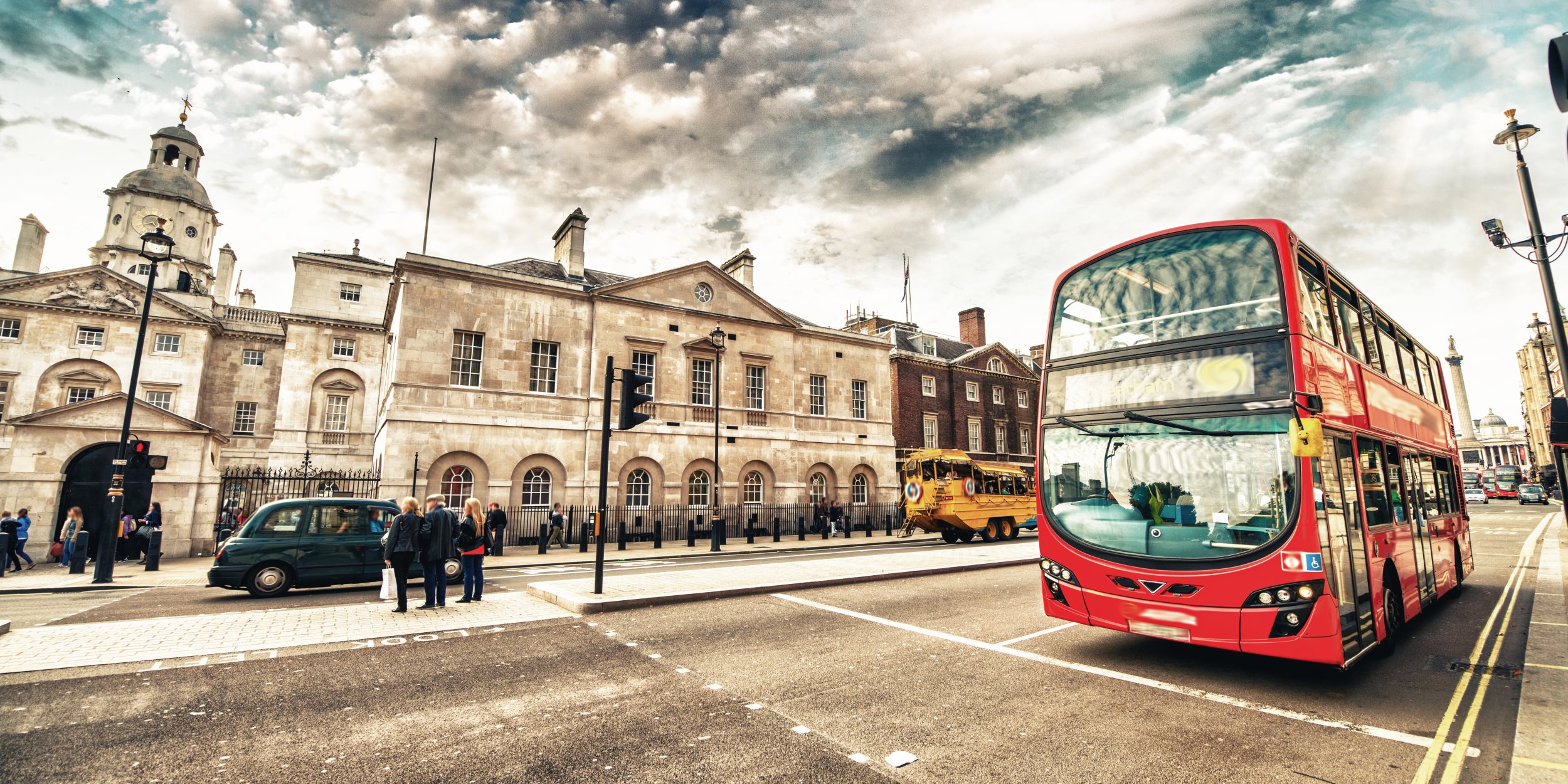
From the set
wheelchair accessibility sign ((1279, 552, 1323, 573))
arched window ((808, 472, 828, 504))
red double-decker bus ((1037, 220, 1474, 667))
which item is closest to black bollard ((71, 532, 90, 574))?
red double-decker bus ((1037, 220, 1474, 667))

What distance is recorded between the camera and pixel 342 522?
10.8 metres

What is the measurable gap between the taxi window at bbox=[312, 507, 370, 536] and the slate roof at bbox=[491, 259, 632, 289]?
14.7 metres

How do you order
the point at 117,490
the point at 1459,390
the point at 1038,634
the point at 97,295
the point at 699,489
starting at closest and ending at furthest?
the point at 1038,634 < the point at 117,490 < the point at 699,489 < the point at 97,295 < the point at 1459,390

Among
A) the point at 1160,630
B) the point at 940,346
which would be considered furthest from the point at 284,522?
the point at 940,346

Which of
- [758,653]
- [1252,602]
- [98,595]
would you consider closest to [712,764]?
[758,653]

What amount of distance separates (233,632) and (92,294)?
37.8 m

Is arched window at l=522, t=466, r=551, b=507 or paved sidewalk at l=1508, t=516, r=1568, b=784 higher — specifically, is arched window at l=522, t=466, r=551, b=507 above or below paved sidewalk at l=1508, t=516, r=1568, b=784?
above

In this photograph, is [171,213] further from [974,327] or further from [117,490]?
A: [974,327]

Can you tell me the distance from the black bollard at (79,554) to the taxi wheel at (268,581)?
7459 millimetres

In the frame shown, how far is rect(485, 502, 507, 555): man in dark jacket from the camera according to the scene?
17.8 meters

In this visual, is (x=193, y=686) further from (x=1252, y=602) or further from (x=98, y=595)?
(x=98, y=595)

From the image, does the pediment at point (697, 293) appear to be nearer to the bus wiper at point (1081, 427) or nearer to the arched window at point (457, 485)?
the arched window at point (457, 485)

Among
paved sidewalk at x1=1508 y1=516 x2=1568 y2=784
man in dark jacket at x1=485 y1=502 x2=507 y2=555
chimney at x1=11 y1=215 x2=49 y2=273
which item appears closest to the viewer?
paved sidewalk at x1=1508 y1=516 x2=1568 y2=784

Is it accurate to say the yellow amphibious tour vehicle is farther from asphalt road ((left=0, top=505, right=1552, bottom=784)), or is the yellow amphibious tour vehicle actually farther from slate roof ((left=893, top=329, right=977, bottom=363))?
asphalt road ((left=0, top=505, right=1552, bottom=784))
